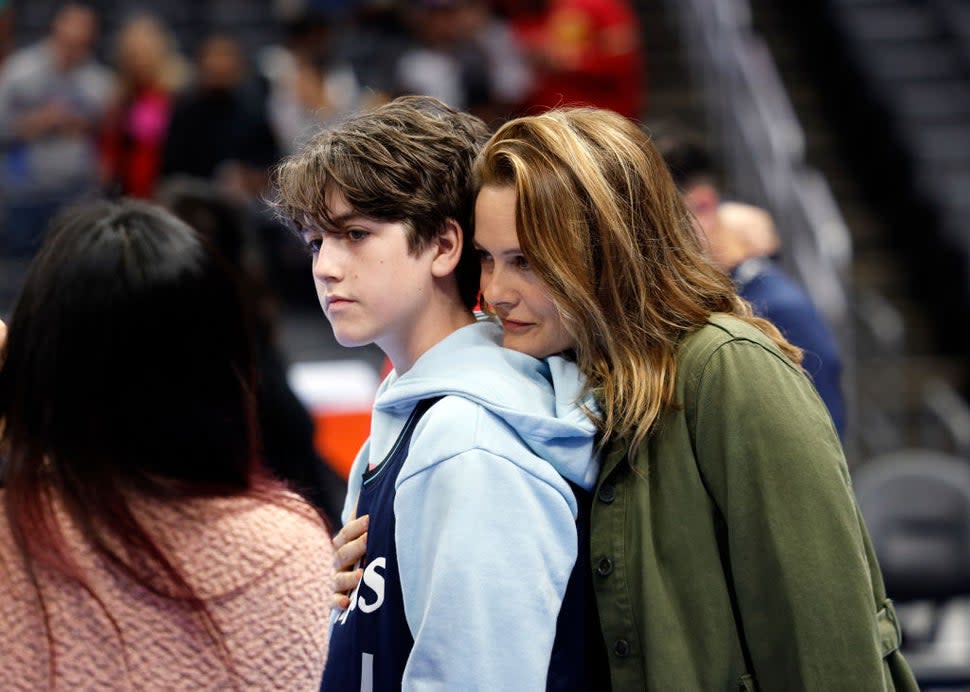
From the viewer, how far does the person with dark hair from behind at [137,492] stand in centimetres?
184

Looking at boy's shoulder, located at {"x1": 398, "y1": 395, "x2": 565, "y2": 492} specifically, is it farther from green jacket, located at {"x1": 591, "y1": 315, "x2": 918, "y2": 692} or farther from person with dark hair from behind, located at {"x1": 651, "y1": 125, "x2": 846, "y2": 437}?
person with dark hair from behind, located at {"x1": 651, "y1": 125, "x2": 846, "y2": 437}

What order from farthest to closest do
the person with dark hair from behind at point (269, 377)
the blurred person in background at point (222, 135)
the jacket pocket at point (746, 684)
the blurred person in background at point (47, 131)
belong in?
the blurred person in background at point (47, 131) < the blurred person in background at point (222, 135) < the person with dark hair from behind at point (269, 377) < the jacket pocket at point (746, 684)

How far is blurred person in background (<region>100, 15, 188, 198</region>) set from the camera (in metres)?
7.67

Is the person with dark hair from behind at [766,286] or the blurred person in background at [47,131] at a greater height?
the blurred person in background at [47,131]

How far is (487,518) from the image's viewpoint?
70.6 inches

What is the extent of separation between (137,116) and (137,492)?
621 centimetres

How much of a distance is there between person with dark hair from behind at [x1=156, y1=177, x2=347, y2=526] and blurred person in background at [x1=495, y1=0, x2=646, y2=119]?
3.88m

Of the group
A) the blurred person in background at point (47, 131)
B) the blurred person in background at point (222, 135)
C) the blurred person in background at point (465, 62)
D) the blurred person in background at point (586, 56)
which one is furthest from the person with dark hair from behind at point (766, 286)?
the blurred person in background at point (47, 131)

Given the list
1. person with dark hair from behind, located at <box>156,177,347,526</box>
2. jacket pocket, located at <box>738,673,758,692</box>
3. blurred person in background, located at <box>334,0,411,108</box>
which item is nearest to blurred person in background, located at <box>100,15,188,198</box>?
blurred person in background, located at <box>334,0,411,108</box>

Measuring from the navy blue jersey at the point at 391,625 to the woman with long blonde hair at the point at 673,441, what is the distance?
45 mm

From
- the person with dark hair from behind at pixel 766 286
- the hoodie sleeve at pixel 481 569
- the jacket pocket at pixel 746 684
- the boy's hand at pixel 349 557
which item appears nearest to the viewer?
the hoodie sleeve at pixel 481 569

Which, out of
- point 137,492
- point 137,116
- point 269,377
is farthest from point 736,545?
point 137,116

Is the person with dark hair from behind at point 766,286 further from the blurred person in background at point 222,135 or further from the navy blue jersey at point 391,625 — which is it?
the blurred person in background at point 222,135

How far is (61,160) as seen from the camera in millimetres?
7520
